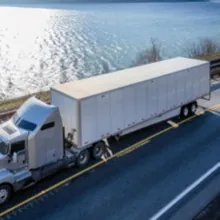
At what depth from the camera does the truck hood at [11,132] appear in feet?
40.3

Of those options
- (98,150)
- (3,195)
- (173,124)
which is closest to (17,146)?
(3,195)

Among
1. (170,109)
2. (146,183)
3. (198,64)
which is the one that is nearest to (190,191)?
(146,183)

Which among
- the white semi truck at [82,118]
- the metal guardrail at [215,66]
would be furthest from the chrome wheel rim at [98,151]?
the metal guardrail at [215,66]

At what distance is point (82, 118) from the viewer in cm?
1400

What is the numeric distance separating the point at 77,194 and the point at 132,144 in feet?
15.5

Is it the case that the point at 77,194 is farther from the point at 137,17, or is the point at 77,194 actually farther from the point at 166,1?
the point at 166,1

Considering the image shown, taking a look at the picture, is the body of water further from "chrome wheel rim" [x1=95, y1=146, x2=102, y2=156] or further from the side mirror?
the side mirror

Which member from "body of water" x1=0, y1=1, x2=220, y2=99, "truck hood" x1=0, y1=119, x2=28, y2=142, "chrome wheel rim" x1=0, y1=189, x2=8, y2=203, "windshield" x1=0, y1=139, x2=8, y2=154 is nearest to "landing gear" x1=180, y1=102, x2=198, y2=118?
"truck hood" x1=0, y1=119, x2=28, y2=142

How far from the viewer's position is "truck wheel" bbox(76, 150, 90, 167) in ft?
47.7

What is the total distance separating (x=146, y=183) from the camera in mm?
13602

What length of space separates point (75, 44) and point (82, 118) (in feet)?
128

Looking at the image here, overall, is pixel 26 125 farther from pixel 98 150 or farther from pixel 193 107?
→ pixel 193 107

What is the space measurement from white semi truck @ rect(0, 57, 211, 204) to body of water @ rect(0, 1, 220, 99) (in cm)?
1761

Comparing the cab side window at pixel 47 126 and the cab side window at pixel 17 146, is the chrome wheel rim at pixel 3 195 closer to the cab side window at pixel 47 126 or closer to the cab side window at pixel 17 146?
the cab side window at pixel 17 146
